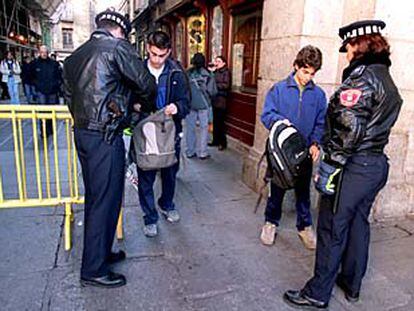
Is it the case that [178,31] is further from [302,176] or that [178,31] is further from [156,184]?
[302,176]

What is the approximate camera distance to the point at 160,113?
10.3 ft

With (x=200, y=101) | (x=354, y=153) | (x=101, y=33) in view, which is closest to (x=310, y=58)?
(x=354, y=153)

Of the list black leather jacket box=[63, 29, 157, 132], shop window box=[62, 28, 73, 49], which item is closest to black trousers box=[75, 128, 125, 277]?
black leather jacket box=[63, 29, 157, 132]

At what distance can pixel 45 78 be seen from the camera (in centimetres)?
795

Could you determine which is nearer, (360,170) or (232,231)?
(360,170)

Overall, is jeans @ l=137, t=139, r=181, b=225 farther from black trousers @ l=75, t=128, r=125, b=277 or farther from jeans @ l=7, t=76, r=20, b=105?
jeans @ l=7, t=76, r=20, b=105

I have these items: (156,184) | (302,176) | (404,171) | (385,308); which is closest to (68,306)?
(302,176)

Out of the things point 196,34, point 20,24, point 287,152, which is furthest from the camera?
point 20,24

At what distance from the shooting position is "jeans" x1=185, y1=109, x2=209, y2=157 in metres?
6.36

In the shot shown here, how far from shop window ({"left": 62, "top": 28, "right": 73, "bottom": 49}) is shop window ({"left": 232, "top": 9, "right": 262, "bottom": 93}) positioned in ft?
145

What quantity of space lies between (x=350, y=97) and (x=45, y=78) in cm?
728

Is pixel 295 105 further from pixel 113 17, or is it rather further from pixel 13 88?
pixel 13 88

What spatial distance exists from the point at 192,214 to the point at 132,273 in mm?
1270

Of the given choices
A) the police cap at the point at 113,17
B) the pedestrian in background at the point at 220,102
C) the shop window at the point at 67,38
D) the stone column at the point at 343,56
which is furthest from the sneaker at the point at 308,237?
the shop window at the point at 67,38
